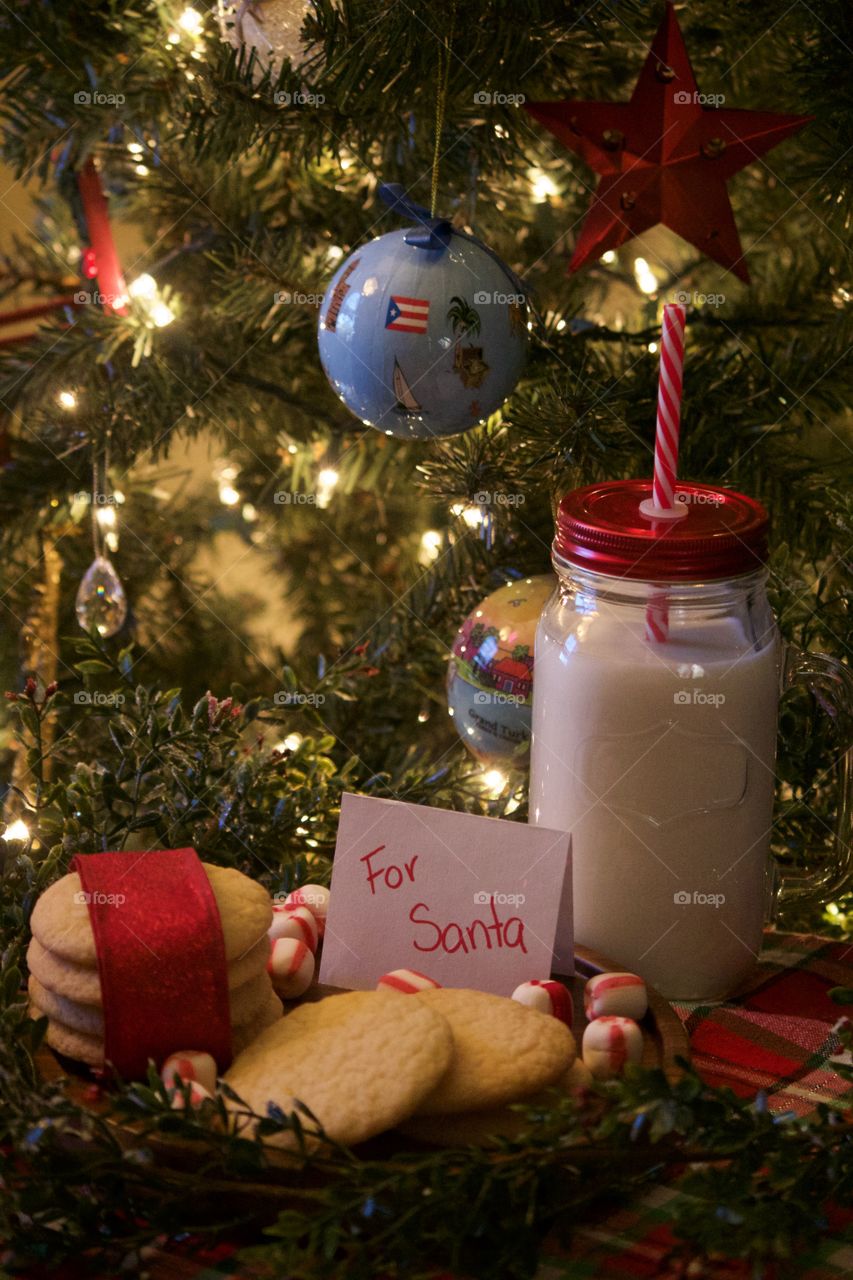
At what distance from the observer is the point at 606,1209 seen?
0.68 metres

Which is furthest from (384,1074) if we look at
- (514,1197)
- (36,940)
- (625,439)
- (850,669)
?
(625,439)

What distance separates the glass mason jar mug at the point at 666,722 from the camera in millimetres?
823

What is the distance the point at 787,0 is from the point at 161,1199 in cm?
90

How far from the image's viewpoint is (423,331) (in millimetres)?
902

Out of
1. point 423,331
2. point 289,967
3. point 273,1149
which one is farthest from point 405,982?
point 423,331

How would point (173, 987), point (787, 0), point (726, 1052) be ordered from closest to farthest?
point (173, 987)
point (726, 1052)
point (787, 0)

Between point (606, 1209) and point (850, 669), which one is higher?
point (850, 669)

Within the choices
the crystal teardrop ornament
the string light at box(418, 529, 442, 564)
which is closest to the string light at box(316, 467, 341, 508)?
the string light at box(418, 529, 442, 564)

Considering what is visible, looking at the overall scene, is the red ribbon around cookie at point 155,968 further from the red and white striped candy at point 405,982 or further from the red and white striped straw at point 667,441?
the red and white striped straw at point 667,441

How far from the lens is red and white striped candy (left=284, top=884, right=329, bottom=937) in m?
0.89

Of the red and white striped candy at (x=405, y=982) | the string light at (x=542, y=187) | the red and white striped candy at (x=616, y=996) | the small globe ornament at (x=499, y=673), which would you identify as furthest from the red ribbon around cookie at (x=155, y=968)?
the string light at (x=542, y=187)

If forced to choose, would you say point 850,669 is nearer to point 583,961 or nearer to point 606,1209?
point 583,961

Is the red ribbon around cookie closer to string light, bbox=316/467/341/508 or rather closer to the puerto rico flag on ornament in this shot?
the puerto rico flag on ornament

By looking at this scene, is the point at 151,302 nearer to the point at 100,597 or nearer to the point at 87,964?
the point at 100,597
